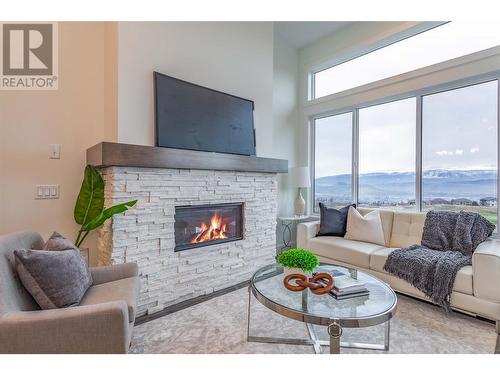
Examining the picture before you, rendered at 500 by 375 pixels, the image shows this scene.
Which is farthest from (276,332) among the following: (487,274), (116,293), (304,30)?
(304,30)

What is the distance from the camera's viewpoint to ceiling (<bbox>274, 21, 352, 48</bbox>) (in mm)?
3886

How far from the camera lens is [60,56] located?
2328 millimetres

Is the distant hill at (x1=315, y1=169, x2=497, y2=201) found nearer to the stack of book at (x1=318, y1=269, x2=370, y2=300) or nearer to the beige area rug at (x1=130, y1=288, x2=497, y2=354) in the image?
the beige area rug at (x1=130, y1=288, x2=497, y2=354)

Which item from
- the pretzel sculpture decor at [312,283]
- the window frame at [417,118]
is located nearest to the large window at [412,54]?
the window frame at [417,118]

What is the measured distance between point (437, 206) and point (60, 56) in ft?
14.1

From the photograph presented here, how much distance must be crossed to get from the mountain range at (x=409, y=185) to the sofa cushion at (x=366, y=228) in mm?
577

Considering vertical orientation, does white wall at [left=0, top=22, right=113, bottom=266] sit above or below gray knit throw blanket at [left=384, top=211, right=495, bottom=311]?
above

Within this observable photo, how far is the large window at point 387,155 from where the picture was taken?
3.47 meters

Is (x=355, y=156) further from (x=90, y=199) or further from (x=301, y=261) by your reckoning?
(x=90, y=199)

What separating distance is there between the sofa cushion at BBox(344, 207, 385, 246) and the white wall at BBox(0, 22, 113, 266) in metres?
2.83

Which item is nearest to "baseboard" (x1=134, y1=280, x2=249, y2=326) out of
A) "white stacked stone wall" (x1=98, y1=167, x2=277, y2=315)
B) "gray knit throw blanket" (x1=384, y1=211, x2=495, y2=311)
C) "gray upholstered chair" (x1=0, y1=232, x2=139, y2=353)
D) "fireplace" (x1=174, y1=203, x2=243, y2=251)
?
"white stacked stone wall" (x1=98, y1=167, x2=277, y2=315)

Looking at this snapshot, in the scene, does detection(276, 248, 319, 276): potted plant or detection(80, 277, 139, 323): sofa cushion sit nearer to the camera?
detection(80, 277, 139, 323): sofa cushion

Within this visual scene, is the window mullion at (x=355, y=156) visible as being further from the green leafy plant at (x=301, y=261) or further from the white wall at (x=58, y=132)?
the white wall at (x=58, y=132)
